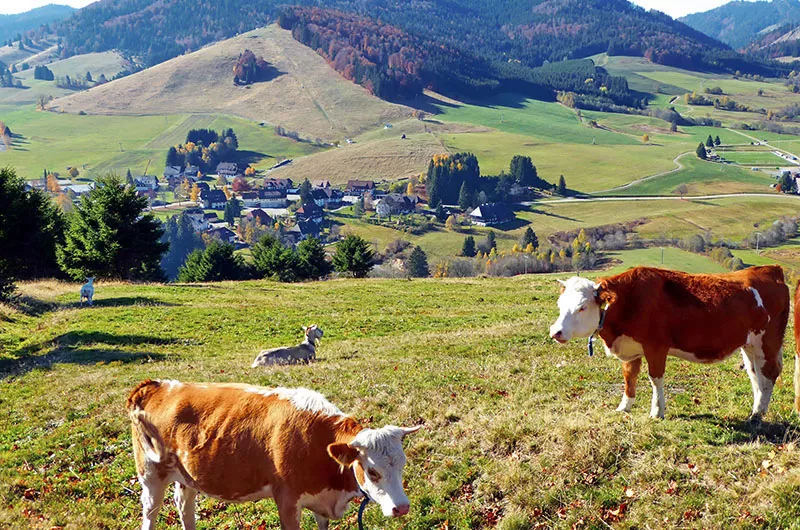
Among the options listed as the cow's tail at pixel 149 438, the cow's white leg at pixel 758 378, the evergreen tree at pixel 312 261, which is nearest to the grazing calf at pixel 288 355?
the cow's tail at pixel 149 438

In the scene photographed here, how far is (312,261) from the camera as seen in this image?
7056 centimetres

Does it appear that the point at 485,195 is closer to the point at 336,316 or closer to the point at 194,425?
the point at 336,316

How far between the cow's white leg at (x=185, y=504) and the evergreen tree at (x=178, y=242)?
17235cm

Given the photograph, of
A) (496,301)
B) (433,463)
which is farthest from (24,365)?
(496,301)

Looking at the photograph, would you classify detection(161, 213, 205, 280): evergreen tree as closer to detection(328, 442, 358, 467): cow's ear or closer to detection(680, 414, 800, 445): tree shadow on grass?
detection(680, 414, 800, 445): tree shadow on grass

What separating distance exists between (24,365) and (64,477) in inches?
551

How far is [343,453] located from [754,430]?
8.51 metres

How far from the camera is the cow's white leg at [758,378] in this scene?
1259 centimetres

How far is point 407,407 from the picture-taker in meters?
15.2

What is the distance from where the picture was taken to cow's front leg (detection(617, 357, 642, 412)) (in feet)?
42.7

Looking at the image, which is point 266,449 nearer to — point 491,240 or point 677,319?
point 677,319

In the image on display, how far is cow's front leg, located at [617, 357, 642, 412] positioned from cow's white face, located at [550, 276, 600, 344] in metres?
1.60

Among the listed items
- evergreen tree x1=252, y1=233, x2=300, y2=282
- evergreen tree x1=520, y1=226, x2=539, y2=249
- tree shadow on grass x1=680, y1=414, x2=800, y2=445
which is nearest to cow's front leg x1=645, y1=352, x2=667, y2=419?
tree shadow on grass x1=680, y1=414, x2=800, y2=445

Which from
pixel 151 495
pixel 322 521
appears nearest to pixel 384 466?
pixel 322 521
